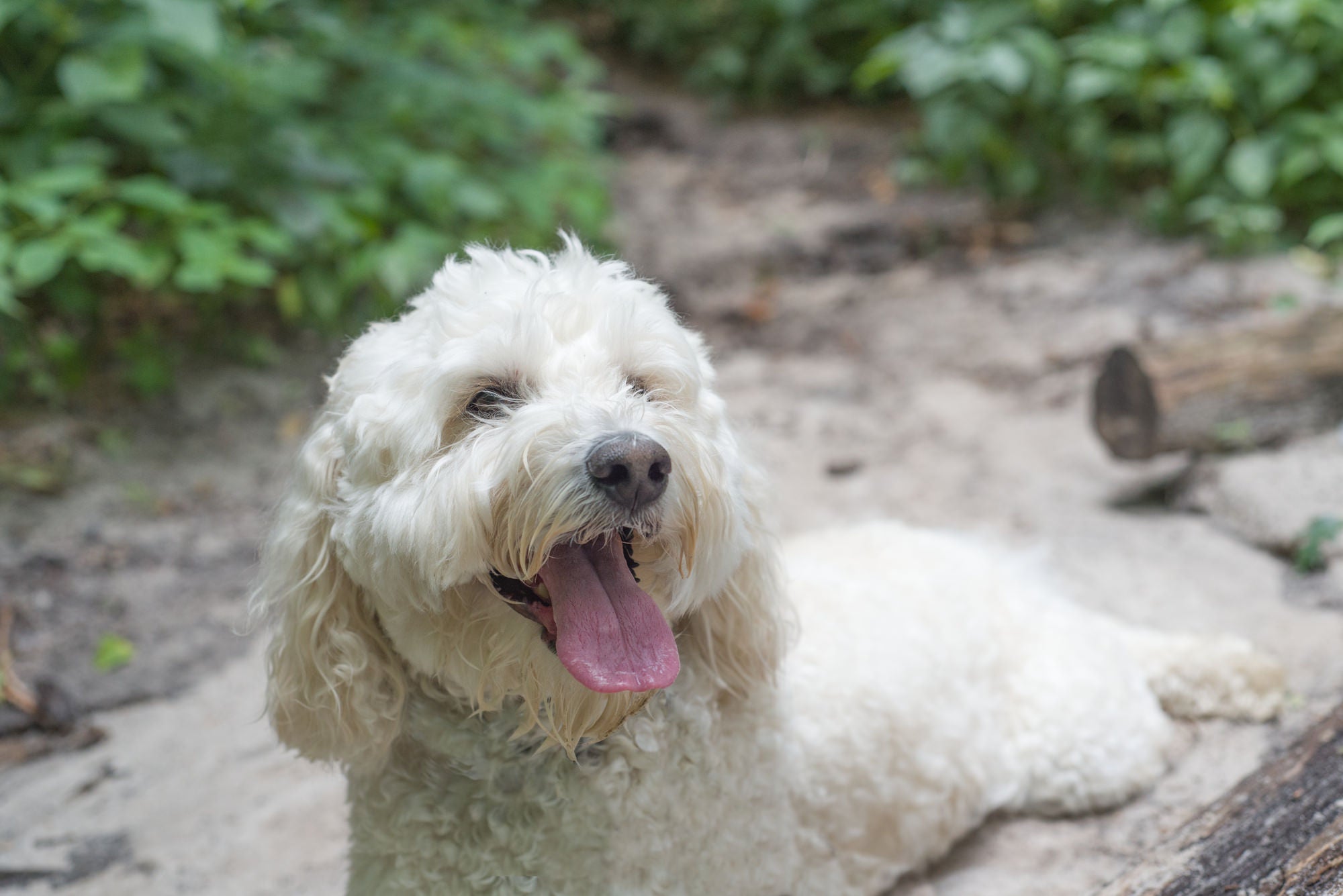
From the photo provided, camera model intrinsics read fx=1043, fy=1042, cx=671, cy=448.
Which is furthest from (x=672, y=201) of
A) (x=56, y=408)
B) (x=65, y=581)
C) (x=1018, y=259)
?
(x=65, y=581)

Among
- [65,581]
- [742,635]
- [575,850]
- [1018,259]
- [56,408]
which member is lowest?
[65,581]

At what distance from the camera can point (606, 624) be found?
1.65 m

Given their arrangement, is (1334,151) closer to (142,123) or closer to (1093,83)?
(1093,83)

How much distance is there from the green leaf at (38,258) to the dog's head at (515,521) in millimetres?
2373

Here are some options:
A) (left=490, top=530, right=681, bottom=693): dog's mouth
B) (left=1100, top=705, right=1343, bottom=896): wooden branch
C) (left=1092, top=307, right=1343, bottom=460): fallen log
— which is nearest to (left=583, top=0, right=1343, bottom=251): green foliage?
(left=1092, top=307, right=1343, bottom=460): fallen log

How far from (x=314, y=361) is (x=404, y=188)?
969mm

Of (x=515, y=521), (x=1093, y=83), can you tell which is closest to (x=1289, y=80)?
(x=1093, y=83)

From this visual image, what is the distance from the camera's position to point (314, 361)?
5027 millimetres

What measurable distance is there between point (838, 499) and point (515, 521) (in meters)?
2.73

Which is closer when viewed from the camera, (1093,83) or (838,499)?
(838,499)

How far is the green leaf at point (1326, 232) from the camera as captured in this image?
4.65 m

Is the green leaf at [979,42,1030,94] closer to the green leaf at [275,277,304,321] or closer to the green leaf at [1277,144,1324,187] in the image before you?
the green leaf at [1277,144,1324,187]

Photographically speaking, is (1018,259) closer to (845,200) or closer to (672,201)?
(845,200)

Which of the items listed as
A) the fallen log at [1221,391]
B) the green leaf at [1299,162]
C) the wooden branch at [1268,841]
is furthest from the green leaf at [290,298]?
the green leaf at [1299,162]
